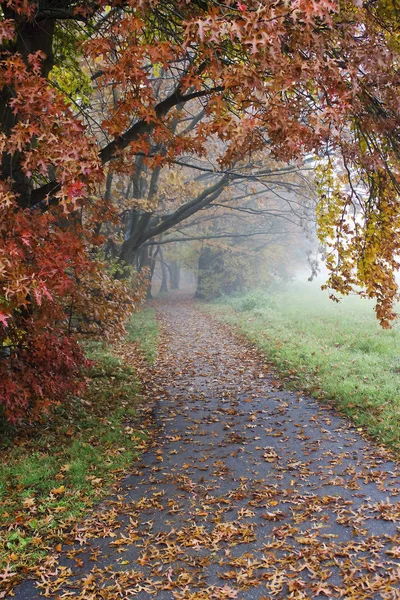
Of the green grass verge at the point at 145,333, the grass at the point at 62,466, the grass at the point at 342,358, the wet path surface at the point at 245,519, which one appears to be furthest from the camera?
the green grass verge at the point at 145,333

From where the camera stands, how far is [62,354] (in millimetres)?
6027

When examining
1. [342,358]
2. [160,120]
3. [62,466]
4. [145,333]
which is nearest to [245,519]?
[62,466]

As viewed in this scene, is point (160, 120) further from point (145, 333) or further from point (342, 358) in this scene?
point (145, 333)

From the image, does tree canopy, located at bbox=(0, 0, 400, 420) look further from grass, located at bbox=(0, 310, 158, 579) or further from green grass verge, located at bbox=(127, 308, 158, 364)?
green grass verge, located at bbox=(127, 308, 158, 364)

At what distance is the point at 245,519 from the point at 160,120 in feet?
15.9

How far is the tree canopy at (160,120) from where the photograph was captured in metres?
4.14

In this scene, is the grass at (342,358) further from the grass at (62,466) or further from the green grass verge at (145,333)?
the grass at (62,466)

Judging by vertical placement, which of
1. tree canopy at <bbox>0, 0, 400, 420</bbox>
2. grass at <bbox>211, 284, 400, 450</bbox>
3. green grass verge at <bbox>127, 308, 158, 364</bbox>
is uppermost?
tree canopy at <bbox>0, 0, 400, 420</bbox>

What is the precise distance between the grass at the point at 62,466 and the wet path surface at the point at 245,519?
0.24 m

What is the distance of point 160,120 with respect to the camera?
659 centimetres

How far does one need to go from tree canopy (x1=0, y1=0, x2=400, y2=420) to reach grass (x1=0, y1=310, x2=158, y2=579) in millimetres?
645

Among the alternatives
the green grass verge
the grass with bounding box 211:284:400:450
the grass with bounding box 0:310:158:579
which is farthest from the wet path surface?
the green grass verge

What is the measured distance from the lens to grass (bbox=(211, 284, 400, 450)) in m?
7.85

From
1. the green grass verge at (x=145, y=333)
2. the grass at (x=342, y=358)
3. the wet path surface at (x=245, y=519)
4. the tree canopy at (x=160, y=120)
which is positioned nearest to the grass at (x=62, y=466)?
the wet path surface at (x=245, y=519)
